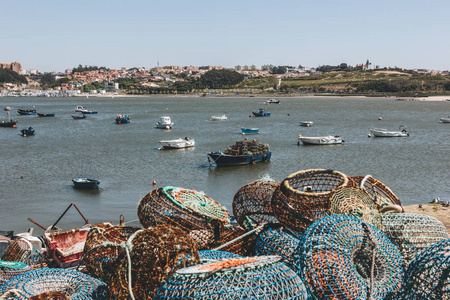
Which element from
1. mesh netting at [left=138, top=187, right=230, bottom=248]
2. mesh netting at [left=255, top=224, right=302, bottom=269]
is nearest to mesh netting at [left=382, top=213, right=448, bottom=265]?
mesh netting at [left=255, top=224, right=302, bottom=269]

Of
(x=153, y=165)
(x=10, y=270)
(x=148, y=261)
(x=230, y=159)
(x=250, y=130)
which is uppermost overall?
(x=148, y=261)

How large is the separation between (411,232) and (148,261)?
3.69m

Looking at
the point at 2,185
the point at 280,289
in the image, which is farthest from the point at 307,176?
the point at 2,185

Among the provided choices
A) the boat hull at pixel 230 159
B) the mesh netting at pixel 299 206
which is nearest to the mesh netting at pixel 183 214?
the mesh netting at pixel 299 206

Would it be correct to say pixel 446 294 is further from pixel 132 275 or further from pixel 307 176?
pixel 307 176

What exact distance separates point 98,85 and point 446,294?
203 meters

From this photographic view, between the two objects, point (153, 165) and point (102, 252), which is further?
point (153, 165)

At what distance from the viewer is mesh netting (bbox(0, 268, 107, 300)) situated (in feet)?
17.8

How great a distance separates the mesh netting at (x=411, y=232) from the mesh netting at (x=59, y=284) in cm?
394

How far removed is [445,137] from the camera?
42719 mm

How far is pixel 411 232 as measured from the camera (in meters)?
6.59

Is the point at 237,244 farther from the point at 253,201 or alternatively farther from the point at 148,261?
the point at 148,261

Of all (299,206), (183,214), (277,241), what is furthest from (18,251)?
(299,206)

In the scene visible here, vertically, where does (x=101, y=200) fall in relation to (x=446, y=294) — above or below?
below
